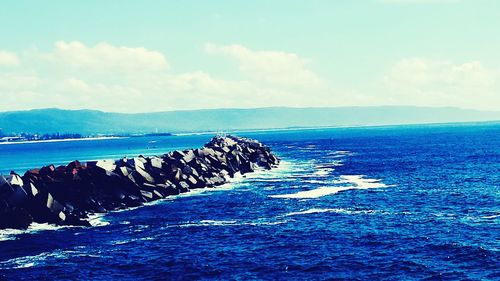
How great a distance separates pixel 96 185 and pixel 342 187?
30.2 metres

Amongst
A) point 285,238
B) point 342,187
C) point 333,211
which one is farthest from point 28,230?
point 342,187

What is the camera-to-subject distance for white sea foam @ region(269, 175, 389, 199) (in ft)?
200

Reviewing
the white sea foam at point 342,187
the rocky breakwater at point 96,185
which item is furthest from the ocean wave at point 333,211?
the rocky breakwater at point 96,185

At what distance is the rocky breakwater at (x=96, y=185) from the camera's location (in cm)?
4896

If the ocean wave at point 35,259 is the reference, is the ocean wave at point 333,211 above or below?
above

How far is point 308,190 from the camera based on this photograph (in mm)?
65062

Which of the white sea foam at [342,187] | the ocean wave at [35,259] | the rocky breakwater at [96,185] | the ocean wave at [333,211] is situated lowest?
the ocean wave at [35,259]

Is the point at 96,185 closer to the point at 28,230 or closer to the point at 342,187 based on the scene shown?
the point at 28,230

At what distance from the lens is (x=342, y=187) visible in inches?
2638

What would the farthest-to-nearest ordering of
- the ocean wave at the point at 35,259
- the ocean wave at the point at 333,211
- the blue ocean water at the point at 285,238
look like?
1. the ocean wave at the point at 333,211
2. the ocean wave at the point at 35,259
3. the blue ocean water at the point at 285,238

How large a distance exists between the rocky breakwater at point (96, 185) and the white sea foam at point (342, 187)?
1573 centimetres

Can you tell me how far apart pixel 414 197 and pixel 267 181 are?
2540 cm

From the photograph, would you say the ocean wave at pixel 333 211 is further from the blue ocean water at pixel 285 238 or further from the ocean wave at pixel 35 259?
the ocean wave at pixel 35 259

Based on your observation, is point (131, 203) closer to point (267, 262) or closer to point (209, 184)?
point (209, 184)
